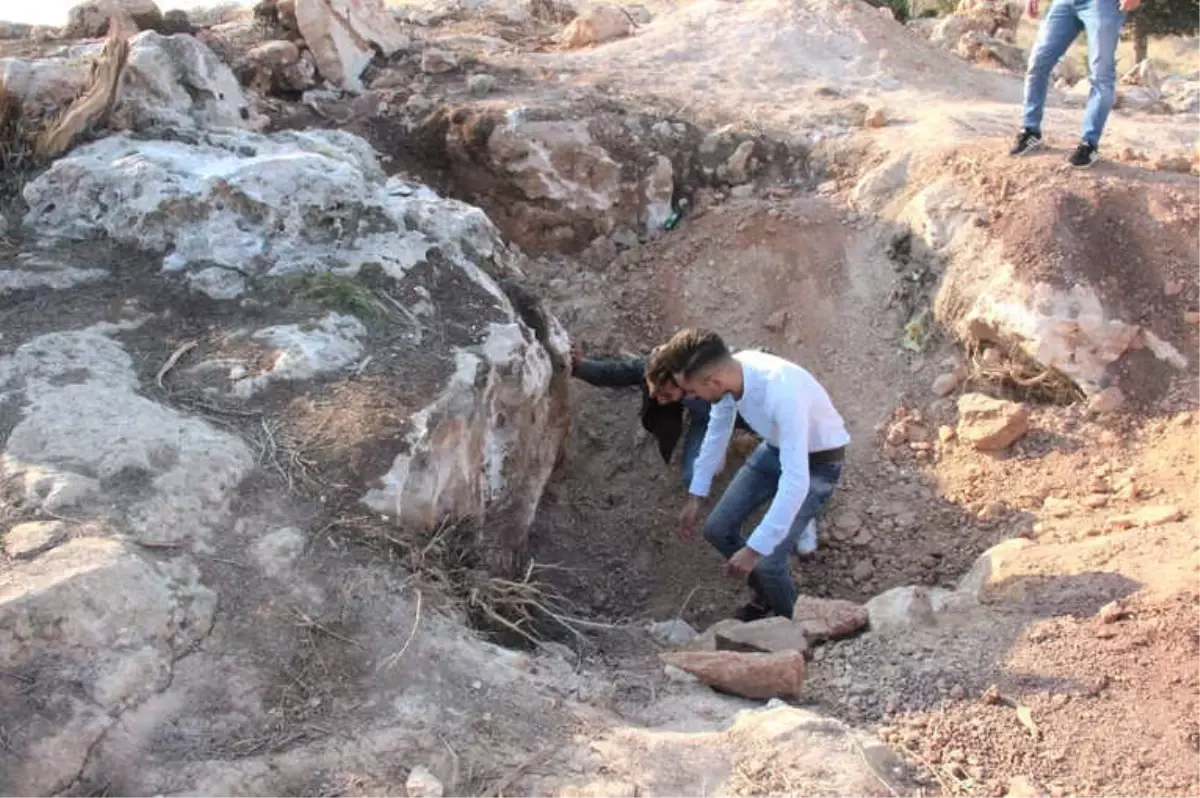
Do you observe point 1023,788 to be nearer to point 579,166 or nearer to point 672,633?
point 672,633

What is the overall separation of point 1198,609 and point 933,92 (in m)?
4.79

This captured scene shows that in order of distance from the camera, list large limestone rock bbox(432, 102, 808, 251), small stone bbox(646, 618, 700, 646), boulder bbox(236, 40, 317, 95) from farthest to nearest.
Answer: boulder bbox(236, 40, 317, 95) < large limestone rock bbox(432, 102, 808, 251) < small stone bbox(646, 618, 700, 646)

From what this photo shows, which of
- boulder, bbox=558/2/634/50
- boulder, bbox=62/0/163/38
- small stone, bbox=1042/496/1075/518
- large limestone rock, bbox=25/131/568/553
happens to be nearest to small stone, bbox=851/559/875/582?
small stone, bbox=1042/496/1075/518

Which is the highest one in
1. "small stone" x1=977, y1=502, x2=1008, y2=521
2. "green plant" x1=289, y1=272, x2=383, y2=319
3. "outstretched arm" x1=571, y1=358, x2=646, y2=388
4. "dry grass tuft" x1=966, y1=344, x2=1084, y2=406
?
"green plant" x1=289, y1=272, x2=383, y2=319

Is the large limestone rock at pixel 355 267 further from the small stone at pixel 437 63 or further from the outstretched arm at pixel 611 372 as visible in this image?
the small stone at pixel 437 63

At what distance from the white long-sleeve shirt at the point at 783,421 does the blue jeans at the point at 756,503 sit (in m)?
0.13

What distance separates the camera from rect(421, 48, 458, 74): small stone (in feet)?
24.1

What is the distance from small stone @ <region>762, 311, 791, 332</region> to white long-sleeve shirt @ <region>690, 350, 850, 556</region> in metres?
1.64

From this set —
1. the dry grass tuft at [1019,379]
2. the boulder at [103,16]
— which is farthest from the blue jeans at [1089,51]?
the boulder at [103,16]

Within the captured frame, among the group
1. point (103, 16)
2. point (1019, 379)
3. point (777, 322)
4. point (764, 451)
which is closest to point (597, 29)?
point (103, 16)

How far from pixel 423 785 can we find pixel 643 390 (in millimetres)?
2741

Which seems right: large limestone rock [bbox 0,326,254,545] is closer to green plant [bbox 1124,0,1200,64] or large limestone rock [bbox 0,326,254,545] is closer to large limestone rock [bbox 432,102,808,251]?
large limestone rock [bbox 432,102,808,251]

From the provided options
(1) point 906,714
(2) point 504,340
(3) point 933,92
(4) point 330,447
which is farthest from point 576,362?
(3) point 933,92

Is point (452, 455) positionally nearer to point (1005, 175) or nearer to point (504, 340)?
point (504, 340)
